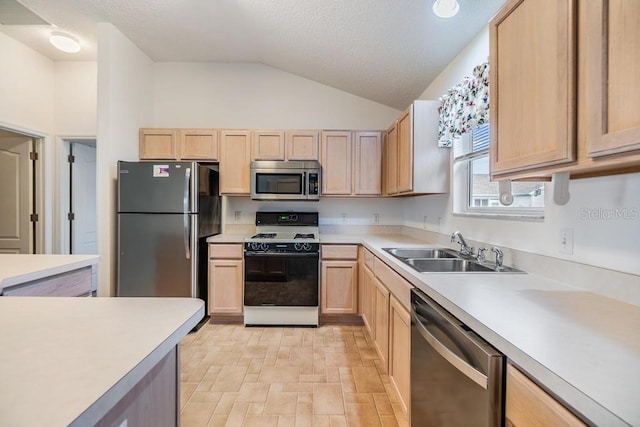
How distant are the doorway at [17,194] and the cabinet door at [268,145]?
259 cm

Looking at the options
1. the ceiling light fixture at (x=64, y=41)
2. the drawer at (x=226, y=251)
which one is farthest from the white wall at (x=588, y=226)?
the ceiling light fixture at (x=64, y=41)

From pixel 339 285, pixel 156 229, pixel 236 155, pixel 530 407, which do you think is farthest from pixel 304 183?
pixel 530 407

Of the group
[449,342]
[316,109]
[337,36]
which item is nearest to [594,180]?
[449,342]

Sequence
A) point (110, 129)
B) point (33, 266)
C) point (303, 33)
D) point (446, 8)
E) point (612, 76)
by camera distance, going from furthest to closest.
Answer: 1. point (110, 129)
2. point (303, 33)
3. point (446, 8)
4. point (33, 266)
5. point (612, 76)

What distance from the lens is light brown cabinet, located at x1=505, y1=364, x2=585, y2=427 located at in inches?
24.1

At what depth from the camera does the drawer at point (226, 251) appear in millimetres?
3057

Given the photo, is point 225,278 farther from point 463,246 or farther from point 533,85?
point 533,85

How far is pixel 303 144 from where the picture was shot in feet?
10.9

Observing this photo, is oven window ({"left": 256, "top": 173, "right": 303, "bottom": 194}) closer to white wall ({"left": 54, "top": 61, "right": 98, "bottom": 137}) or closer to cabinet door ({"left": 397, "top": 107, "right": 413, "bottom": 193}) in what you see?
cabinet door ({"left": 397, "top": 107, "right": 413, "bottom": 193})

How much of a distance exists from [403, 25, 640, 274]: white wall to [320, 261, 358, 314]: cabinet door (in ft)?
4.50

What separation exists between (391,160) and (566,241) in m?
1.85

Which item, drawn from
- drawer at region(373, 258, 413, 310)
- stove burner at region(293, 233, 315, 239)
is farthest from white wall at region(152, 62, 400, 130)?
drawer at region(373, 258, 413, 310)

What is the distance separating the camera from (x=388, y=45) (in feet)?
7.92

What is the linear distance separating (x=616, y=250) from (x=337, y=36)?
2404mm
